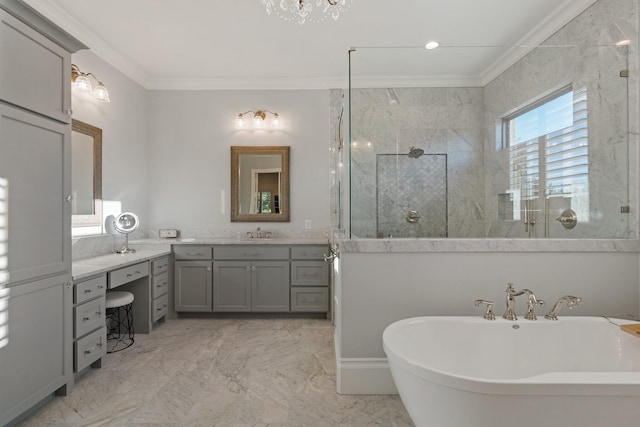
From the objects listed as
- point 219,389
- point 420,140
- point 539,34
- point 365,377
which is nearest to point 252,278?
point 219,389

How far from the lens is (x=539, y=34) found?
9.68 feet

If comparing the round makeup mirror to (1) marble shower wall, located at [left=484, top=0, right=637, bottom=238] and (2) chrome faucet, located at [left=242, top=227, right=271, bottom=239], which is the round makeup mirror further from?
(1) marble shower wall, located at [left=484, top=0, right=637, bottom=238]

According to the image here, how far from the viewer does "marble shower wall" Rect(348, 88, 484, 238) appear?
96.1 inches

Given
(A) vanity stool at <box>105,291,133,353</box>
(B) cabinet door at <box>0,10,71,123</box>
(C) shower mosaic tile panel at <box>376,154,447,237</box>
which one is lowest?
(A) vanity stool at <box>105,291,133,353</box>

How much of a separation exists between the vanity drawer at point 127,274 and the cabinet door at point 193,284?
19.0 inches

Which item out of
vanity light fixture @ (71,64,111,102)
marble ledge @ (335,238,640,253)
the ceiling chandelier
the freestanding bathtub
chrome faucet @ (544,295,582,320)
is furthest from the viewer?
vanity light fixture @ (71,64,111,102)

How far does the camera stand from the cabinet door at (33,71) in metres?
1.71

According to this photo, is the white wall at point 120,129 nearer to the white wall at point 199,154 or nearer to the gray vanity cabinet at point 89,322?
the white wall at point 199,154

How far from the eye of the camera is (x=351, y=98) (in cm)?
249

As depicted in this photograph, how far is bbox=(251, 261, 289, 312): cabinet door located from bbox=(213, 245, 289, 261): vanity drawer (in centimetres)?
6

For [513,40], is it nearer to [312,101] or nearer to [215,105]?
[312,101]

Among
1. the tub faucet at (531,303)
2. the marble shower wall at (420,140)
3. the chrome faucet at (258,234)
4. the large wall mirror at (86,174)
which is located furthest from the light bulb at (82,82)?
the tub faucet at (531,303)

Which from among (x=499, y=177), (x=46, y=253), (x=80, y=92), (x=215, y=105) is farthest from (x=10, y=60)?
(x=499, y=177)

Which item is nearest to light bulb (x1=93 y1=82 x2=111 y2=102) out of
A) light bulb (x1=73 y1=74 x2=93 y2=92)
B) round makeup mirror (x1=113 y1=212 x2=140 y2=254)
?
light bulb (x1=73 y1=74 x2=93 y2=92)
